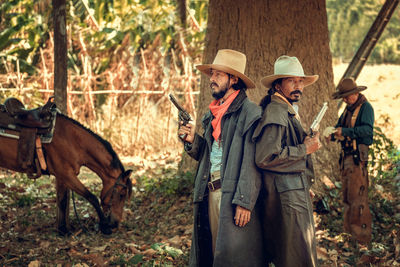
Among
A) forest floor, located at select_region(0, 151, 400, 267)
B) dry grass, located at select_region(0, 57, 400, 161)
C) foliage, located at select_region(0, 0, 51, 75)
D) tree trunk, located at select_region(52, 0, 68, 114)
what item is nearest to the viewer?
forest floor, located at select_region(0, 151, 400, 267)

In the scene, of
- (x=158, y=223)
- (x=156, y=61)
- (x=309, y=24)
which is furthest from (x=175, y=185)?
(x=156, y=61)

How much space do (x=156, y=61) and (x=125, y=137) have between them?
2386 millimetres

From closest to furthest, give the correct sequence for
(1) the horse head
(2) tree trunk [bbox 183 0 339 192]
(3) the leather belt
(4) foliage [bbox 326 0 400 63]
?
(3) the leather belt → (1) the horse head → (2) tree trunk [bbox 183 0 339 192] → (4) foliage [bbox 326 0 400 63]

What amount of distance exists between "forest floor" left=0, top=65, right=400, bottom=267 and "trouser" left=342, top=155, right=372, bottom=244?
16 cm

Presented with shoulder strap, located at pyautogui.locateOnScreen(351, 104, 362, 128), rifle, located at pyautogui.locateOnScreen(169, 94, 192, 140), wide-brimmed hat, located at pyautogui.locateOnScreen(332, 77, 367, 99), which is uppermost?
wide-brimmed hat, located at pyautogui.locateOnScreen(332, 77, 367, 99)

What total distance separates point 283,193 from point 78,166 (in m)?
3.84

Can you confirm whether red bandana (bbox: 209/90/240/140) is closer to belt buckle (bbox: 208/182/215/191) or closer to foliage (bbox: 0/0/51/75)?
belt buckle (bbox: 208/182/215/191)

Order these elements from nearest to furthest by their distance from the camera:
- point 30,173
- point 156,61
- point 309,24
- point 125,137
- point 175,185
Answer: point 30,173 → point 309,24 → point 175,185 → point 125,137 → point 156,61

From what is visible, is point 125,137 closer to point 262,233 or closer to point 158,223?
point 158,223

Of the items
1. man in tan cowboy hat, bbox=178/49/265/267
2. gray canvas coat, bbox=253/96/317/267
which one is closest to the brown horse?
man in tan cowboy hat, bbox=178/49/265/267

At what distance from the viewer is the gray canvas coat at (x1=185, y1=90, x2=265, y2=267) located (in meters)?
3.85

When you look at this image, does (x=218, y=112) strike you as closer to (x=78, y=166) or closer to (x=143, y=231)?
(x=78, y=166)

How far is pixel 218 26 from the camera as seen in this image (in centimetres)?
754

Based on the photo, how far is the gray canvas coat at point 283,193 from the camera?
12.7 feet
